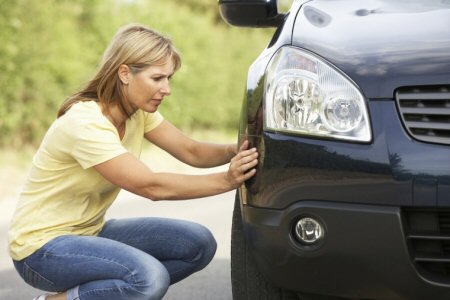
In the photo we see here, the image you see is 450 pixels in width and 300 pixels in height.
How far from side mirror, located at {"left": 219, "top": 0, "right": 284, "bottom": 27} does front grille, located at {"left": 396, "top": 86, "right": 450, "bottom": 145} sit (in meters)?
1.00

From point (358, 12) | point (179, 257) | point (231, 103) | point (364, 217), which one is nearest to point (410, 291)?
point (364, 217)

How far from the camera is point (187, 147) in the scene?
13.6 ft

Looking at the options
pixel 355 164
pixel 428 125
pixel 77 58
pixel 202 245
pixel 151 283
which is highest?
pixel 77 58

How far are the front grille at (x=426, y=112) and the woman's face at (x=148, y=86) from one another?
1.07m

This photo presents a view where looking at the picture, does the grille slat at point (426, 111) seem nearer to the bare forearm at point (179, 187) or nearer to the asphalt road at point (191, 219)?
the bare forearm at point (179, 187)

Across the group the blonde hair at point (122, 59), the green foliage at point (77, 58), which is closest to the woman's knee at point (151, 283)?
the blonde hair at point (122, 59)

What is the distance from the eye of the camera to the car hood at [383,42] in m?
2.93

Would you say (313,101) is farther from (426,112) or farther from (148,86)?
(148,86)

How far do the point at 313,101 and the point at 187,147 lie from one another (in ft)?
4.00

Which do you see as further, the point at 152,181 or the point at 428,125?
the point at 152,181

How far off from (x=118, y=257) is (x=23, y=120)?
908 cm

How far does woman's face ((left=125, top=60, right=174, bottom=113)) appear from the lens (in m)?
3.64

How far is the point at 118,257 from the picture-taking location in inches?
140

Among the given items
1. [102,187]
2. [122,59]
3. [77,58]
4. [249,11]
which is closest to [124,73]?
[122,59]
